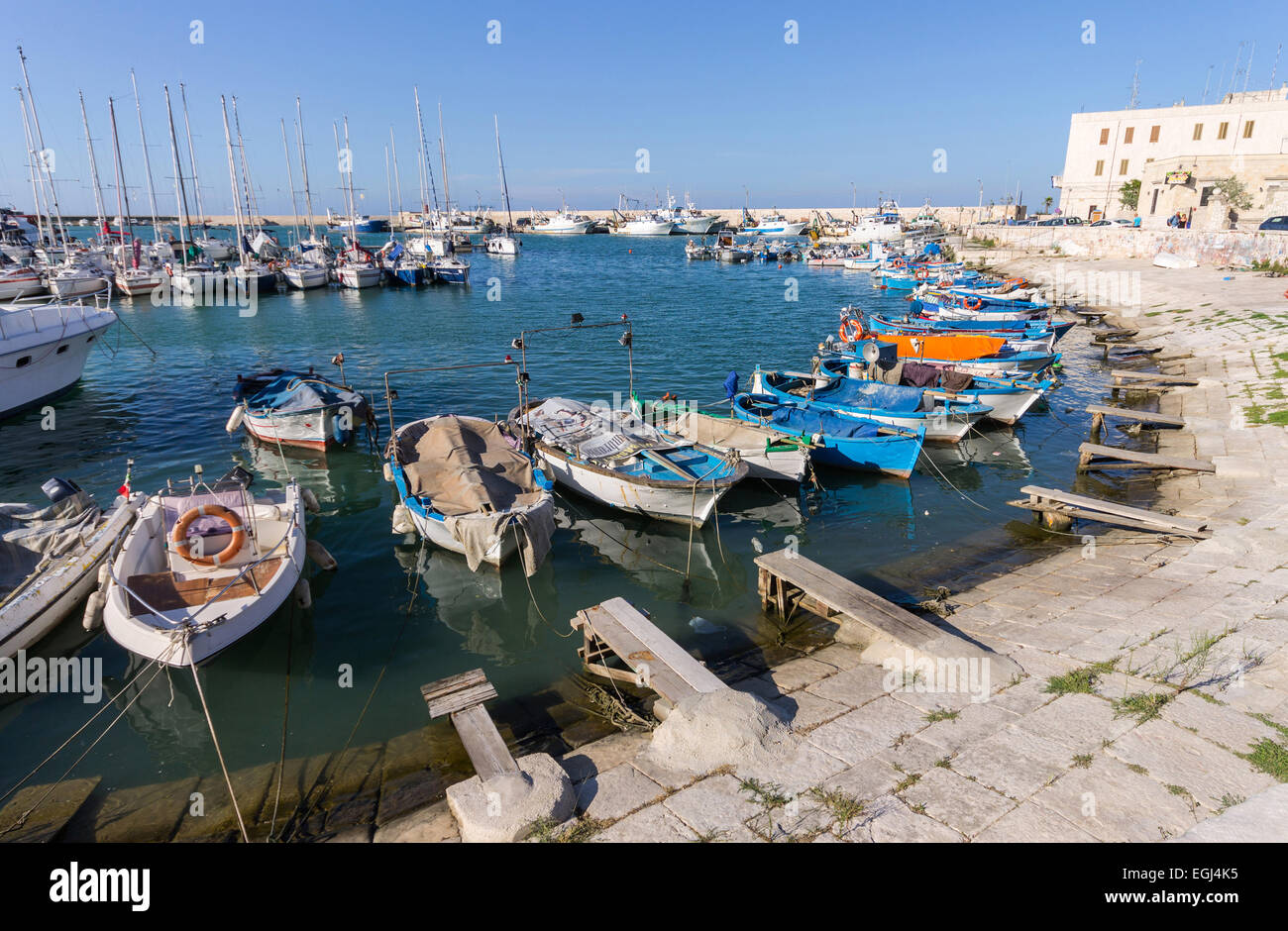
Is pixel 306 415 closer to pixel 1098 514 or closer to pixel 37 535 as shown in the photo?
pixel 37 535

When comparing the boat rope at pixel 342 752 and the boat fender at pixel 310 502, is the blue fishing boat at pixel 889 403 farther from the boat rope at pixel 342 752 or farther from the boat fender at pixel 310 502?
the boat rope at pixel 342 752

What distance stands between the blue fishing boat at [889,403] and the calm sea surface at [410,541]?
1111 mm

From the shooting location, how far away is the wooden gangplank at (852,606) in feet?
32.4

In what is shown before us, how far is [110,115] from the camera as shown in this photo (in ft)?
197

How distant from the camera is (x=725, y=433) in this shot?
20359 mm

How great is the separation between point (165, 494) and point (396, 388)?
16.1 metres

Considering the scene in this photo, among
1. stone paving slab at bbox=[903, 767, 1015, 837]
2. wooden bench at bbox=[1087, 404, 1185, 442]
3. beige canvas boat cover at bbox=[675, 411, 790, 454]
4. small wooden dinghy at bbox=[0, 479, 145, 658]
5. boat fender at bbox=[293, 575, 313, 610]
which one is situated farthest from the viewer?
wooden bench at bbox=[1087, 404, 1185, 442]

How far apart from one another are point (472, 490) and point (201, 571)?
5.38 m

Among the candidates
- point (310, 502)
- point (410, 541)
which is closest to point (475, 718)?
point (410, 541)

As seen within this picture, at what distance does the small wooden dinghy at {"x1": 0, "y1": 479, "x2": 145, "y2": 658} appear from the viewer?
38.8 feet

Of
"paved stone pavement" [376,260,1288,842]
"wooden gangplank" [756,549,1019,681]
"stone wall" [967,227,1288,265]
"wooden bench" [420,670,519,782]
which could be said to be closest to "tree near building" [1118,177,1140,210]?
"stone wall" [967,227,1288,265]

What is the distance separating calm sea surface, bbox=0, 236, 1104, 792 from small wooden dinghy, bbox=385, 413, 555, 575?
3.36ft

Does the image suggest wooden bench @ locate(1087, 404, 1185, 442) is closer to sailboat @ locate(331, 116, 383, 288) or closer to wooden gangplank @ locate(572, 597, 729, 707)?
wooden gangplank @ locate(572, 597, 729, 707)

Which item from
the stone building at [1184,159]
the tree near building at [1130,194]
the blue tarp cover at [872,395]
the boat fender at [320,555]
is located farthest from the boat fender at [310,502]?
the tree near building at [1130,194]
